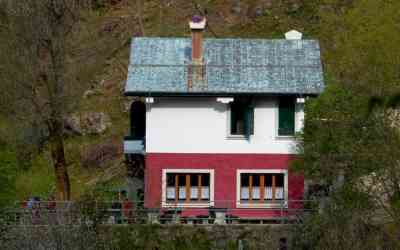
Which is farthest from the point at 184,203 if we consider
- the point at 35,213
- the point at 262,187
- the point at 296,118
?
the point at 35,213

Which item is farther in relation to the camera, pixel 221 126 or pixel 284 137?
pixel 221 126

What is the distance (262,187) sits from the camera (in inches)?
1228

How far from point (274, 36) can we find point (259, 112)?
1923cm

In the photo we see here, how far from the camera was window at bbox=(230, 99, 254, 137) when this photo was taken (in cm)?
3167

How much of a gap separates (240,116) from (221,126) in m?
0.77

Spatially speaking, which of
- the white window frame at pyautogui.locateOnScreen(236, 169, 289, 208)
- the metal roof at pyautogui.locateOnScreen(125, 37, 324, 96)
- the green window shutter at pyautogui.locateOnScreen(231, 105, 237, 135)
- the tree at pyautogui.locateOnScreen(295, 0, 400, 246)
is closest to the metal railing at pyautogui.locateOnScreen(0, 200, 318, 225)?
the white window frame at pyautogui.locateOnScreen(236, 169, 289, 208)

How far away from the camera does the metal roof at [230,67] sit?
31.3 metres

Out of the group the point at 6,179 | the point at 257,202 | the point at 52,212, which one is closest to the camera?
the point at 52,212

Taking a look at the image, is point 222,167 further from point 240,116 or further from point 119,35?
point 119,35

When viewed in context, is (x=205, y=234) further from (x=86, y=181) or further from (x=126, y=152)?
(x=86, y=181)

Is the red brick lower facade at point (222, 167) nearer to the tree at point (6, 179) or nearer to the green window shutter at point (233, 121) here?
the green window shutter at point (233, 121)

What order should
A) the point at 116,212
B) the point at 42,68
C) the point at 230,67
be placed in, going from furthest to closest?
the point at 42,68 → the point at 230,67 → the point at 116,212

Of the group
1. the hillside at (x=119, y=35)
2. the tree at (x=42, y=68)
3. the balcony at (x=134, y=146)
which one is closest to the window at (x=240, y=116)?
the balcony at (x=134, y=146)

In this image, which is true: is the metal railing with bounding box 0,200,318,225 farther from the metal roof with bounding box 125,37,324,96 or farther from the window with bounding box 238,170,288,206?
the metal roof with bounding box 125,37,324,96
